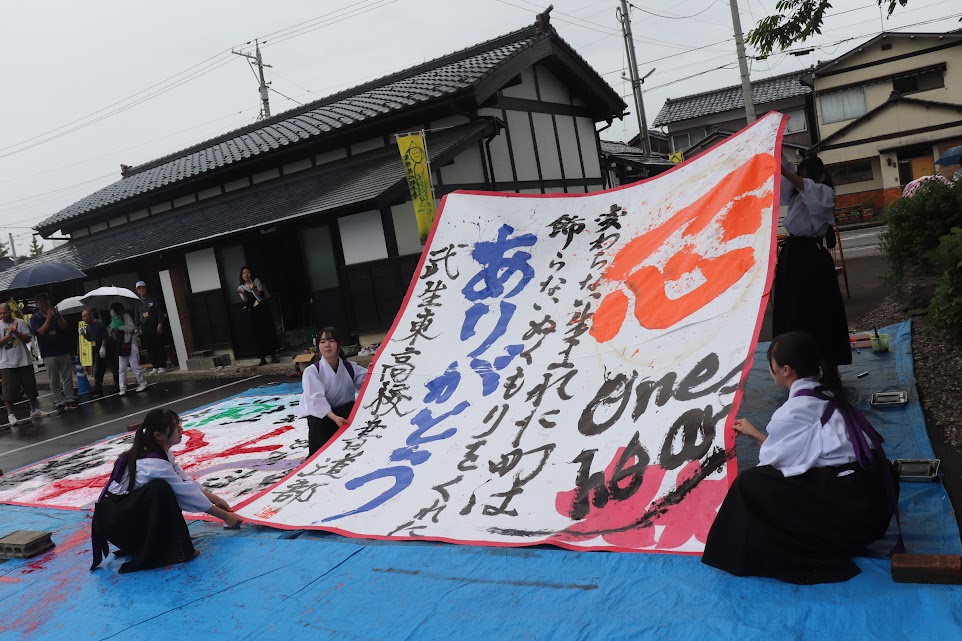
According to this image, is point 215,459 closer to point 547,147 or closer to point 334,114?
point 334,114

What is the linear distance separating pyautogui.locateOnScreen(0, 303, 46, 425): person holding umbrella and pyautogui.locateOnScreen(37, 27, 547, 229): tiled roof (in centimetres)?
525

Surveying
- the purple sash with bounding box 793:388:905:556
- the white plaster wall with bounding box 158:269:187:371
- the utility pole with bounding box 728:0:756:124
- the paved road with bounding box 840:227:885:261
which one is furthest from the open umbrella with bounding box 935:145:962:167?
the white plaster wall with bounding box 158:269:187:371

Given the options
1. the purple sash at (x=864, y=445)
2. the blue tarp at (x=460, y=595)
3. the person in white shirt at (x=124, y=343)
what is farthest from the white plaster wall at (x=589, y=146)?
the purple sash at (x=864, y=445)

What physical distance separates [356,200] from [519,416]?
21.7 feet

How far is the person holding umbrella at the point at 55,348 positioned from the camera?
1164 cm

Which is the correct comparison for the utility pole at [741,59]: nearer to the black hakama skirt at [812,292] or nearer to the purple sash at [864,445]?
the black hakama skirt at [812,292]

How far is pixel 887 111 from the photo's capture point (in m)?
24.8

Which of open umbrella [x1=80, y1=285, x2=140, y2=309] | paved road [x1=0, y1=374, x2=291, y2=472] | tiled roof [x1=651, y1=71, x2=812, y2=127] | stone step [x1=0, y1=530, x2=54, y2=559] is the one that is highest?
tiled roof [x1=651, y1=71, x2=812, y2=127]

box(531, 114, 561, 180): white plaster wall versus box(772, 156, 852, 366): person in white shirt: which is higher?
box(531, 114, 561, 180): white plaster wall

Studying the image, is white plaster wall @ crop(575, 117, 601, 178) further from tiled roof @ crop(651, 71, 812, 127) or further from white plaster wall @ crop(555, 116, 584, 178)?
tiled roof @ crop(651, 71, 812, 127)

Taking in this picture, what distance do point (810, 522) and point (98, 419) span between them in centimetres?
1088

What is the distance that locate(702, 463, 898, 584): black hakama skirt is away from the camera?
2.87 meters

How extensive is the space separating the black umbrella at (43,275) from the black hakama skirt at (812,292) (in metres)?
12.3

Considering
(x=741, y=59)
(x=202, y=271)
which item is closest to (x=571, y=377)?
(x=202, y=271)
